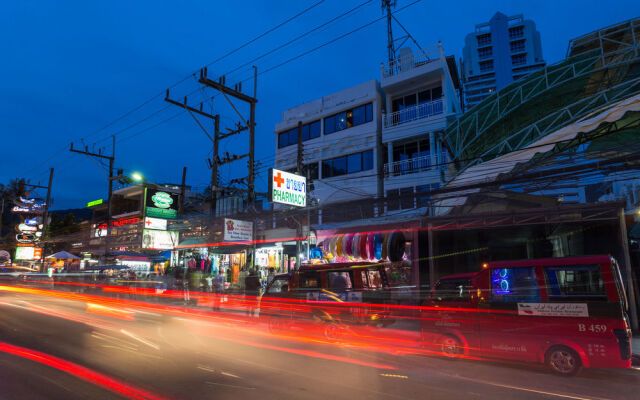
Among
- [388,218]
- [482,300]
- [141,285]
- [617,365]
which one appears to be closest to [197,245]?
[141,285]

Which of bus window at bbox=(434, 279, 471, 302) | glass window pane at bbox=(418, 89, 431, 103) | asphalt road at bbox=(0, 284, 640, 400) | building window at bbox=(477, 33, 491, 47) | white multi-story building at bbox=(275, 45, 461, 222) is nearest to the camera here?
asphalt road at bbox=(0, 284, 640, 400)

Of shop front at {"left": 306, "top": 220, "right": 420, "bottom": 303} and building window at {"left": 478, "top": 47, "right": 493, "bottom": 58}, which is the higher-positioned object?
building window at {"left": 478, "top": 47, "right": 493, "bottom": 58}

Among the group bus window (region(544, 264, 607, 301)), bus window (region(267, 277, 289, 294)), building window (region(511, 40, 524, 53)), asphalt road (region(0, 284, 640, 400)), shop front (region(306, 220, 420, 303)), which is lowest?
asphalt road (region(0, 284, 640, 400))

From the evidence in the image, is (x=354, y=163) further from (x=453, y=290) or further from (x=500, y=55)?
(x=500, y=55)

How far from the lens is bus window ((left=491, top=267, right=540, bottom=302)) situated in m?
7.68

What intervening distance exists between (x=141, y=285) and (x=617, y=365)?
20.9 metres

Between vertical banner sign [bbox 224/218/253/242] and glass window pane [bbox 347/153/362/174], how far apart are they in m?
7.93

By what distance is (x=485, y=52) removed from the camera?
3438 inches

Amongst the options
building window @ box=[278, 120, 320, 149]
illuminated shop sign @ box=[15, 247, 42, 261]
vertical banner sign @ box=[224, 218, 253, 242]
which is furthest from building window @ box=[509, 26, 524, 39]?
illuminated shop sign @ box=[15, 247, 42, 261]

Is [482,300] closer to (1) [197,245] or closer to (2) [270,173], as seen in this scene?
(2) [270,173]

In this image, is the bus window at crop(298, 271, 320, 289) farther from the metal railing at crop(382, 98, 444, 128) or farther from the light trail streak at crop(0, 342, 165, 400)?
the metal railing at crop(382, 98, 444, 128)

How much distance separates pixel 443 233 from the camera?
60.4 feet

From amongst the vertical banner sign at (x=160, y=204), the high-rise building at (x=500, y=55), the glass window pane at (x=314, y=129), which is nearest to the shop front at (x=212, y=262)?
the vertical banner sign at (x=160, y=204)

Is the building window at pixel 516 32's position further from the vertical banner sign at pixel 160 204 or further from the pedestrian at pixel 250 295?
the pedestrian at pixel 250 295
